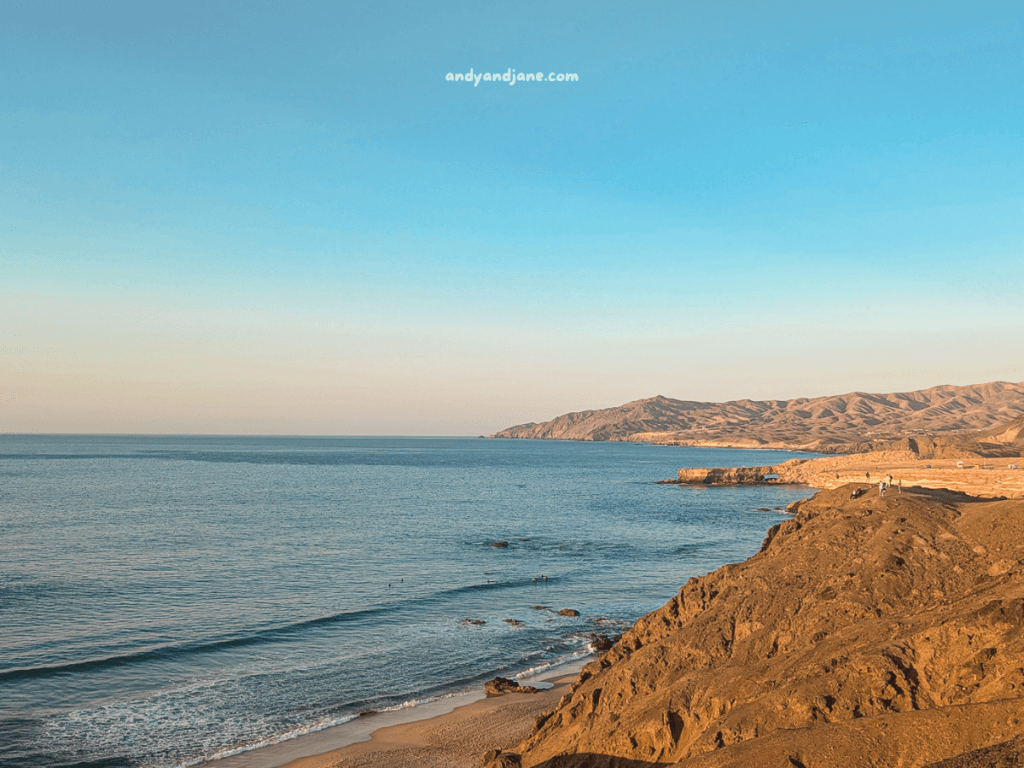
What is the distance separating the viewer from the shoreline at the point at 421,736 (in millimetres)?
22453

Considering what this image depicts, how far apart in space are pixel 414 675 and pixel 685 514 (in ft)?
215

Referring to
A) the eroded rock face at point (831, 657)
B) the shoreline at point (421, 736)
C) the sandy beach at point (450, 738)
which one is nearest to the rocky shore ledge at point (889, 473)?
the eroded rock face at point (831, 657)

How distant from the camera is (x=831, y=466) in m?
135

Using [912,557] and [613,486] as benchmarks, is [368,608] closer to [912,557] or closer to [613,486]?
[912,557]

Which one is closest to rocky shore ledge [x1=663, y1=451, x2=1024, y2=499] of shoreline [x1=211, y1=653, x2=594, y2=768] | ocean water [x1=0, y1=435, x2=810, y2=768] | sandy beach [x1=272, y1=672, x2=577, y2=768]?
ocean water [x1=0, y1=435, x2=810, y2=768]

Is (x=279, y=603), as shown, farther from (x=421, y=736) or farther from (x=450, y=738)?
(x=450, y=738)

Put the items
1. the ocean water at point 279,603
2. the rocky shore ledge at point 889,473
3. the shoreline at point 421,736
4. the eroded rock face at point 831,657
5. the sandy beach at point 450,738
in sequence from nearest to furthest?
1. the eroded rock face at point 831,657
2. the sandy beach at point 450,738
3. the shoreline at point 421,736
4. the ocean water at point 279,603
5. the rocky shore ledge at point 889,473

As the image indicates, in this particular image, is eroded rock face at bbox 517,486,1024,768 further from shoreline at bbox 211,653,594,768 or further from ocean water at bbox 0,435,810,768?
ocean water at bbox 0,435,810,768

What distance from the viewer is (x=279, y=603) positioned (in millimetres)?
41531

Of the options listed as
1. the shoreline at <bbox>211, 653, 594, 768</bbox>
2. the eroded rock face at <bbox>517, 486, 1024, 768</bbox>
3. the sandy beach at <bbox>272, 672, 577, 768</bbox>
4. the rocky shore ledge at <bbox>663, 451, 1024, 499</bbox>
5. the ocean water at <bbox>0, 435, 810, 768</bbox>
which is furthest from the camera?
the rocky shore ledge at <bbox>663, 451, 1024, 499</bbox>

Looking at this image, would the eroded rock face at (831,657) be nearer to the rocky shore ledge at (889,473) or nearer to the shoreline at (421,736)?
the shoreline at (421,736)

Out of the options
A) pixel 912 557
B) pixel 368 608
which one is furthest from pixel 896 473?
pixel 912 557

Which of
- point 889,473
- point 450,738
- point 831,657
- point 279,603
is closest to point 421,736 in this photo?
point 450,738

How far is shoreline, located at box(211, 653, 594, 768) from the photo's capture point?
22.5 metres
